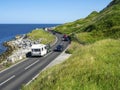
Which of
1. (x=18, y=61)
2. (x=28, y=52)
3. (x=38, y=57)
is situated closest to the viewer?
(x=18, y=61)

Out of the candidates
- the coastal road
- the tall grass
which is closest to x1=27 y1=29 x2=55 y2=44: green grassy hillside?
Result: the coastal road

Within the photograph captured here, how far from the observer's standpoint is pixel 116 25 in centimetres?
9675

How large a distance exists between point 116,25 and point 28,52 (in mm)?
49714

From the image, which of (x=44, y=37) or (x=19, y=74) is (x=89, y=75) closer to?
(x=19, y=74)

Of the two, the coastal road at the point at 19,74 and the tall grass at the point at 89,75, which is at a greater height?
the tall grass at the point at 89,75

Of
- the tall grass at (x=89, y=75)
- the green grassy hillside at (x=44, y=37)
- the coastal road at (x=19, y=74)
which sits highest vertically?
the tall grass at (x=89, y=75)

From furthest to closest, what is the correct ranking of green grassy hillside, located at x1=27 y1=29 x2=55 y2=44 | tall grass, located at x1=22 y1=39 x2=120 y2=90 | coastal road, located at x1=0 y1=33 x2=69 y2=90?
green grassy hillside, located at x1=27 y1=29 x2=55 y2=44, coastal road, located at x1=0 y1=33 x2=69 y2=90, tall grass, located at x1=22 y1=39 x2=120 y2=90

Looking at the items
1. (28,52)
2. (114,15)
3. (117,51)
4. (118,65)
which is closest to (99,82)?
(118,65)

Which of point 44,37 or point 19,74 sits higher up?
point 19,74

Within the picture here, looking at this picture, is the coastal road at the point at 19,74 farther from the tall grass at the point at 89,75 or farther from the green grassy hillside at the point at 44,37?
the green grassy hillside at the point at 44,37

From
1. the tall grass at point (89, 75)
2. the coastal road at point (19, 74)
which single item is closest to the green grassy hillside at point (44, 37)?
the coastal road at point (19, 74)

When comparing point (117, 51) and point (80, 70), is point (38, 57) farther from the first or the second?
point (80, 70)

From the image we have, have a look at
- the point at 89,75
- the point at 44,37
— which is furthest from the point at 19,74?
the point at 44,37

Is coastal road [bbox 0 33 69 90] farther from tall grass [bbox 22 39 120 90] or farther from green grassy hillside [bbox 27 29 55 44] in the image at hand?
green grassy hillside [bbox 27 29 55 44]
